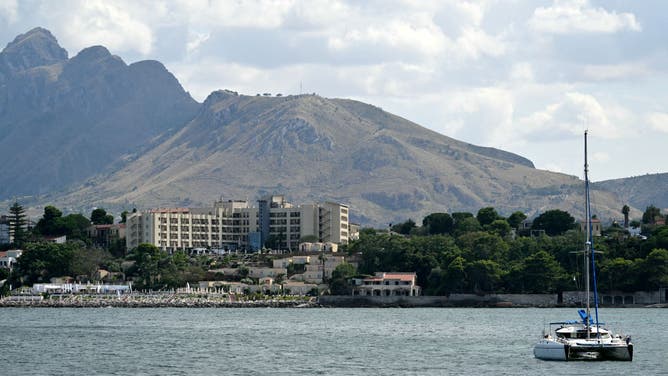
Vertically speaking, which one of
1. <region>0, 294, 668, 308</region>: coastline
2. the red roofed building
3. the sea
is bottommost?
the sea

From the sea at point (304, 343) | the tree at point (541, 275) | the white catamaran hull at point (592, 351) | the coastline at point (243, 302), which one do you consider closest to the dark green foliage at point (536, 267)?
the tree at point (541, 275)

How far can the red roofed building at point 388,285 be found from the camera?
188250 millimetres

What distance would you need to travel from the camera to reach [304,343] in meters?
106

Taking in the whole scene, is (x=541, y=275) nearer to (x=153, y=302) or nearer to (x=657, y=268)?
(x=657, y=268)

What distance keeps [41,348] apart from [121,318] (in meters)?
48.8

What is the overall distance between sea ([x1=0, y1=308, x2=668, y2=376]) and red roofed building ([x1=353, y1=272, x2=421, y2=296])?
23069 mm

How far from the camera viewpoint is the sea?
8431 cm

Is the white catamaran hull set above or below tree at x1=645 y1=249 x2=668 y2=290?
below

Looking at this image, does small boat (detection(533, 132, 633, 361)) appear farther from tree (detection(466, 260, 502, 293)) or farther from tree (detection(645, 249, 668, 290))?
tree (detection(466, 260, 502, 293))

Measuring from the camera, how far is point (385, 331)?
4801 inches

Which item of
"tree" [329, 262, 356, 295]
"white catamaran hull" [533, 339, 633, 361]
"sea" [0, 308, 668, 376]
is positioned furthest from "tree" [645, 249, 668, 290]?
"white catamaran hull" [533, 339, 633, 361]

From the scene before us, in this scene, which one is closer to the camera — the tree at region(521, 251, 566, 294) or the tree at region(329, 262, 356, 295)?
the tree at region(521, 251, 566, 294)

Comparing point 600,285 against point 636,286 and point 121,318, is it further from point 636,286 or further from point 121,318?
point 121,318

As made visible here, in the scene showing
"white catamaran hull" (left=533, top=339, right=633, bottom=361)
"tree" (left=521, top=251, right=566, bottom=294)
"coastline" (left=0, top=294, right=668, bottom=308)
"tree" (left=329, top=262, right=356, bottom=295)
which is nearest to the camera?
"white catamaran hull" (left=533, top=339, right=633, bottom=361)
